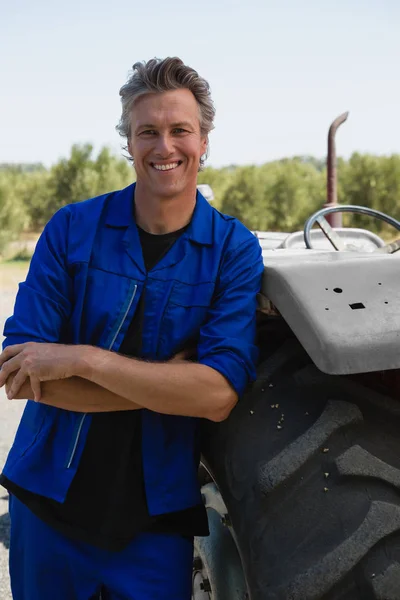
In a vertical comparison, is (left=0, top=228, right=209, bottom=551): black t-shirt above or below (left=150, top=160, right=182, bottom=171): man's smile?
below

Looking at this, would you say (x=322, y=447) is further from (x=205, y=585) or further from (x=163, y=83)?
(x=163, y=83)

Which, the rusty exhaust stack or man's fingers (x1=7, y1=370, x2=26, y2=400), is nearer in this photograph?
man's fingers (x1=7, y1=370, x2=26, y2=400)

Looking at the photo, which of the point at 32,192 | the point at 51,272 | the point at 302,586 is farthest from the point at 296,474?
the point at 32,192

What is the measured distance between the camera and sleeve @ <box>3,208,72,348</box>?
1561 millimetres

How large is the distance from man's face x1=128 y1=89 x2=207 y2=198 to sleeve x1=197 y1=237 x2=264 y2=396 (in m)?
0.23

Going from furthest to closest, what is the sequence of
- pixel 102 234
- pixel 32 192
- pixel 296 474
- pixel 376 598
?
pixel 32 192
pixel 102 234
pixel 296 474
pixel 376 598

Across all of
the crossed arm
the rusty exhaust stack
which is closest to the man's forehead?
the crossed arm

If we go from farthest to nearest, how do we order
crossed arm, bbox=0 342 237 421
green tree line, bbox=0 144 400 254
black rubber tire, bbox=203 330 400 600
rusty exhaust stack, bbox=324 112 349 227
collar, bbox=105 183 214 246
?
green tree line, bbox=0 144 400 254 < rusty exhaust stack, bbox=324 112 349 227 < collar, bbox=105 183 214 246 < crossed arm, bbox=0 342 237 421 < black rubber tire, bbox=203 330 400 600

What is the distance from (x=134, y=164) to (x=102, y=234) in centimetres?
19

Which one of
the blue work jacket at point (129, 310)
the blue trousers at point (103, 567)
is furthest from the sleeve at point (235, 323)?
the blue trousers at point (103, 567)

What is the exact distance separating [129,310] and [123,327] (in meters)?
0.04

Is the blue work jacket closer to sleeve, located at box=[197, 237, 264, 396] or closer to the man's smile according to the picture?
sleeve, located at box=[197, 237, 264, 396]

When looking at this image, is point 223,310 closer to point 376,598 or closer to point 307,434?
point 307,434

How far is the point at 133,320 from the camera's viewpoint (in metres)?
1.60
